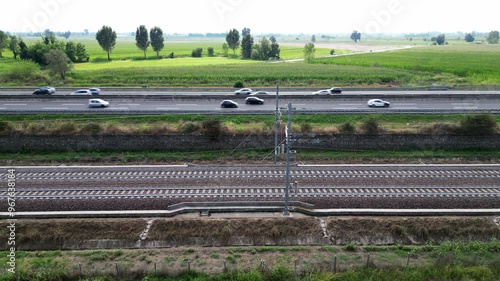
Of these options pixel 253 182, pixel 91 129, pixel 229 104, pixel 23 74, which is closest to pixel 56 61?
pixel 23 74

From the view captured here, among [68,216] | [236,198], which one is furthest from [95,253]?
[236,198]

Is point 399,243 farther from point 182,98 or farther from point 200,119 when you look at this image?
point 182,98

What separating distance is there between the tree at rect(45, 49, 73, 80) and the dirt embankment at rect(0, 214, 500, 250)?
32.5 meters

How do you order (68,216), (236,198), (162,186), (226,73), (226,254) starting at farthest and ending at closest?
(226,73)
(162,186)
(236,198)
(68,216)
(226,254)

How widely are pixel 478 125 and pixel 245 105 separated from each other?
17.8 m

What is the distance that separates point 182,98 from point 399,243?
24.3 metres

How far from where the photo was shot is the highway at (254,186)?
59.6 ft

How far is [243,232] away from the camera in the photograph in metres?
15.6

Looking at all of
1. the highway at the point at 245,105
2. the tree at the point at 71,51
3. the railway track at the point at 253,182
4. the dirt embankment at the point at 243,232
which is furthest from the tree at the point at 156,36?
the dirt embankment at the point at 243,232

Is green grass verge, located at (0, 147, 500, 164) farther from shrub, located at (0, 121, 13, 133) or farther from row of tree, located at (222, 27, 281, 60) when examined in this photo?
row of tree, located at (222, 27, 281, 60)

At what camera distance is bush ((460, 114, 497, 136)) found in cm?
2561

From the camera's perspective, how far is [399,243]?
601 inches

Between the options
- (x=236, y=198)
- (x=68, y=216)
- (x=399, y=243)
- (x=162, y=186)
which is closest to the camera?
(x=399, y=243)

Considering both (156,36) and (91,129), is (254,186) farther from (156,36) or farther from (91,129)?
(156,36)
